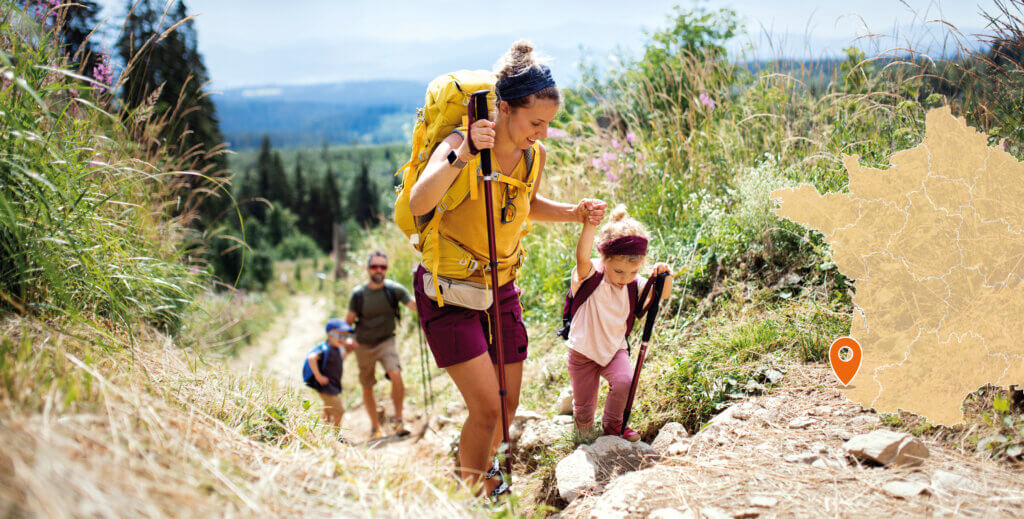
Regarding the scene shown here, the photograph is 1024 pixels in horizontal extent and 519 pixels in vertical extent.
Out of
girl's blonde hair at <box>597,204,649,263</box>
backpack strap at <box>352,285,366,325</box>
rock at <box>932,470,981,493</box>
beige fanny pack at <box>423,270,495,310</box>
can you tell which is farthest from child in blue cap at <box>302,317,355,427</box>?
rock at <box>932,470,981,493</box>

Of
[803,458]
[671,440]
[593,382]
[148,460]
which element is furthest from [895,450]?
[148,460]

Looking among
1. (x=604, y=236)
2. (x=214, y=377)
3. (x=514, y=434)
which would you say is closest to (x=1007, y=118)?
(x=604, y=236)

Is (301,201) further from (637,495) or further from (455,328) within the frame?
(637,495)

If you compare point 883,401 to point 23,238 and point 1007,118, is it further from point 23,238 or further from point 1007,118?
point 23,238

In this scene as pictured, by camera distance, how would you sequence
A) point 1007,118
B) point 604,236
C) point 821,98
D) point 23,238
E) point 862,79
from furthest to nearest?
point 821,98 < point 862,79 < point 604,236 < point 1007,118 < point 23,238

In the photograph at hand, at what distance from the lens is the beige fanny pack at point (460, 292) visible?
2686mm

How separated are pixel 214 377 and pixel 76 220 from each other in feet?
3.21

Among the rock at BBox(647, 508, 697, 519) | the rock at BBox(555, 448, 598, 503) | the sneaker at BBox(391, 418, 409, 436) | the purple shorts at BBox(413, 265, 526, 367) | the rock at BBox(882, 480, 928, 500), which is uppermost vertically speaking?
the purple shorts at BBox(413, 265, 526, 367)

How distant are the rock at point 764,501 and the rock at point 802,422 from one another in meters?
0.69

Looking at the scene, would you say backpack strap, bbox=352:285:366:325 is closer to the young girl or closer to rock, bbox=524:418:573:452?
rock, bbox=524:418:573:452

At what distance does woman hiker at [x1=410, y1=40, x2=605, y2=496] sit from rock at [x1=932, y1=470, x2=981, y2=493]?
5.71 feet

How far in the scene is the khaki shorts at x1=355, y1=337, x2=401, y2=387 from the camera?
649cm

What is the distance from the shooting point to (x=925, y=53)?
11.3 ft

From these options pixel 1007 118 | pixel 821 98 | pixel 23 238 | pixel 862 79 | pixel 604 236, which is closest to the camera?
pixel 23 238
